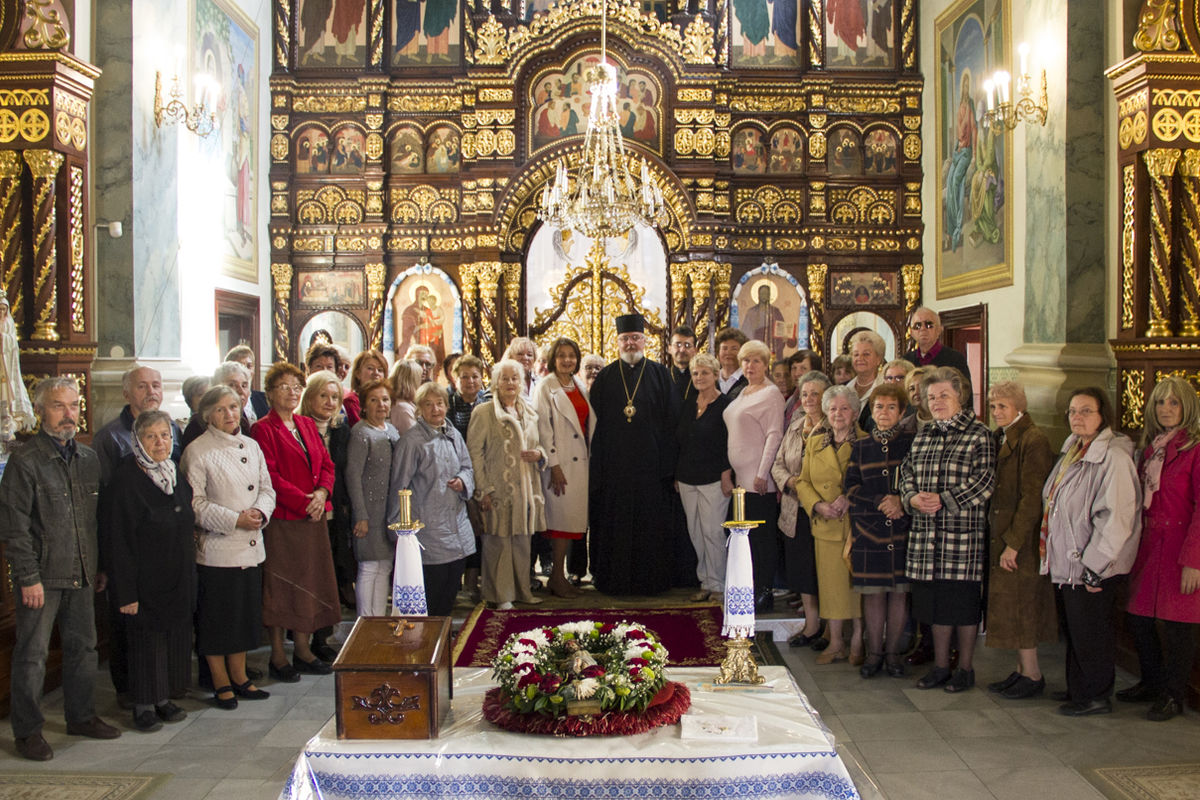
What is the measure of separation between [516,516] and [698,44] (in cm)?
743

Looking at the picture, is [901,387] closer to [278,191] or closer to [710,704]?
[710,704]

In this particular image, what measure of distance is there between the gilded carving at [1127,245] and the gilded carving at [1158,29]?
0.74m

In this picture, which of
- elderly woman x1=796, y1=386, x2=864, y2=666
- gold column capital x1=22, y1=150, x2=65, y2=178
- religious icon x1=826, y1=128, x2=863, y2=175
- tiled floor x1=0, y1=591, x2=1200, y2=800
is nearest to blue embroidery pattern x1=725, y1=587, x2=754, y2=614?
tiled floor x1=0, y1=591, x2=1200, y2=800

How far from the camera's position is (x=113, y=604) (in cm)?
514

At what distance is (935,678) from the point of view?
5734 mm

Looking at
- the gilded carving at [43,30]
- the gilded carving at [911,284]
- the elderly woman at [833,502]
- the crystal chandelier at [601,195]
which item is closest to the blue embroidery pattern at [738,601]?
the elderly woman at [833,502]

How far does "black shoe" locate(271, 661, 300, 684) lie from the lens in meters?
5.93

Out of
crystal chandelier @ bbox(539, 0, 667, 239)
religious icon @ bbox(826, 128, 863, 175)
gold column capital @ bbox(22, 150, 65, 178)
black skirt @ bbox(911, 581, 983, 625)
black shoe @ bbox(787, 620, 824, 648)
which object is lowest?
black shoe @ bbox(787, 620, 824, 648)

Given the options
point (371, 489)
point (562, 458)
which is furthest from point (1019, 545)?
point (371, 489)

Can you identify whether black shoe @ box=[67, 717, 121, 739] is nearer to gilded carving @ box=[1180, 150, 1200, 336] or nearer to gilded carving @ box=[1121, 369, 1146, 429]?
gilded carving @ box=[1121, 369, 1146, 429]

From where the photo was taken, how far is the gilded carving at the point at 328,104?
1262 centimetres

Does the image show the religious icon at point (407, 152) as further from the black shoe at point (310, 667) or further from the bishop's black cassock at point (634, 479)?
the black shoe at point (310, 667)

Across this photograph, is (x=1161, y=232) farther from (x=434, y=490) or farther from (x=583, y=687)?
(x=583, y=687)

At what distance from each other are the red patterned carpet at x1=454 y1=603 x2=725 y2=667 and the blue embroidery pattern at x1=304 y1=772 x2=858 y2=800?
2614mm
